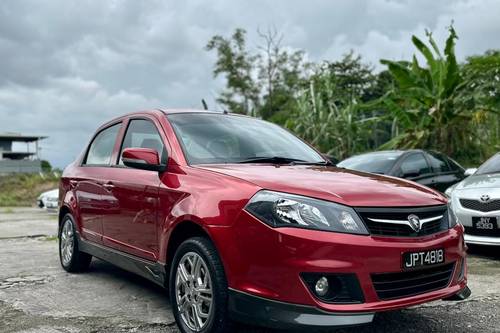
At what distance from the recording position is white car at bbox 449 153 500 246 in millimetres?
6000

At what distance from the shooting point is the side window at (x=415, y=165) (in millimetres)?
8445

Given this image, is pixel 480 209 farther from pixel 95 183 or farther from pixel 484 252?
pixel 95 183

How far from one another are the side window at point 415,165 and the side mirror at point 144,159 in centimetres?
532

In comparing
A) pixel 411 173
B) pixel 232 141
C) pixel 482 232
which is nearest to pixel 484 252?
pixel 482 232

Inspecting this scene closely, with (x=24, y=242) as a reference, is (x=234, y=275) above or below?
above

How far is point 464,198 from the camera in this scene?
6391 millimetres

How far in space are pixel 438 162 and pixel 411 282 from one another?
6.61m

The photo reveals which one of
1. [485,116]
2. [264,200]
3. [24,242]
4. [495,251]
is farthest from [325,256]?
[485,116]

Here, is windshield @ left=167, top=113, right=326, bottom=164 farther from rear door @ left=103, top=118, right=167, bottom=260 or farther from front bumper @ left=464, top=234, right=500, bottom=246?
front bumper @ left=464, top=234, right=500, bottom=246

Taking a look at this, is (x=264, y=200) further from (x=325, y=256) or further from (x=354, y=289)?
(x=354, y=289)

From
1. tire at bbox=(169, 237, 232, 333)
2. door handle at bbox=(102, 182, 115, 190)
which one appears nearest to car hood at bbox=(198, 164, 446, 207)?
tire at bbox=(169, 237, 232, 333)

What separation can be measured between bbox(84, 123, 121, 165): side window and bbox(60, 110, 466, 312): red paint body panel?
880 millimetres

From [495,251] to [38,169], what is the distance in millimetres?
51519

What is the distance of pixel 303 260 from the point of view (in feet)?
9.41
